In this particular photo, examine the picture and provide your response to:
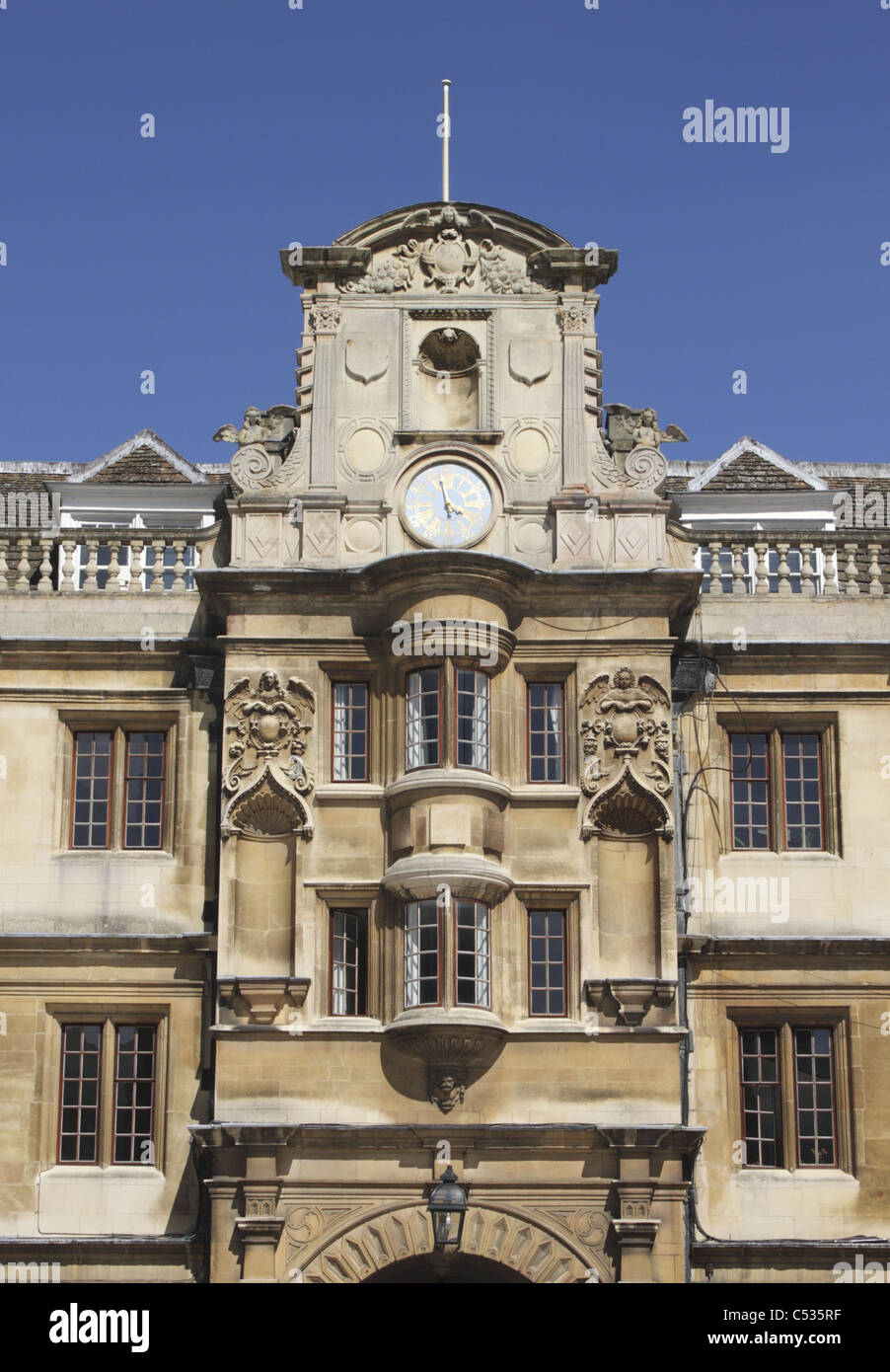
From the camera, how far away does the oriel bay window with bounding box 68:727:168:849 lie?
3662cm

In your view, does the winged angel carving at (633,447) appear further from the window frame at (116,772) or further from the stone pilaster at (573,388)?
the window frame at (116,772)

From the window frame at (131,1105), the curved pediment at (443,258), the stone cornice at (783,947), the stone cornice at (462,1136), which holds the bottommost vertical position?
the stone cornice at (462,1136)

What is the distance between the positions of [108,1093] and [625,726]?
8.77m

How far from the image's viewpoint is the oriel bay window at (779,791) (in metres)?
36.7

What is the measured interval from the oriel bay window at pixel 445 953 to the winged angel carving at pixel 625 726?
8.35 ft

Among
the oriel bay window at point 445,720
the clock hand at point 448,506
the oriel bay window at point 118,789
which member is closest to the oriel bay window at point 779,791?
the oriel bay window at point 445,720

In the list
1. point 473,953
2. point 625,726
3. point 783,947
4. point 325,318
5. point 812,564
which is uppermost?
point 325,318

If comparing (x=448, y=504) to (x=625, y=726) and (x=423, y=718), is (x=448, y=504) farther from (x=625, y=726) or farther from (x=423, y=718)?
(x=625, y=726)

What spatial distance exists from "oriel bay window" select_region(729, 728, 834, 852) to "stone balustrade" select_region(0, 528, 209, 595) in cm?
843

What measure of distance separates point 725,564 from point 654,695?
4203 mm

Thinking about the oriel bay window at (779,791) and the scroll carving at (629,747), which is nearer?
the scroll carving at (629,747)

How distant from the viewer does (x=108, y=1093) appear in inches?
1396

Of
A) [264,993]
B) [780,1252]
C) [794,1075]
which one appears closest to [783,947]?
[794,1075]
